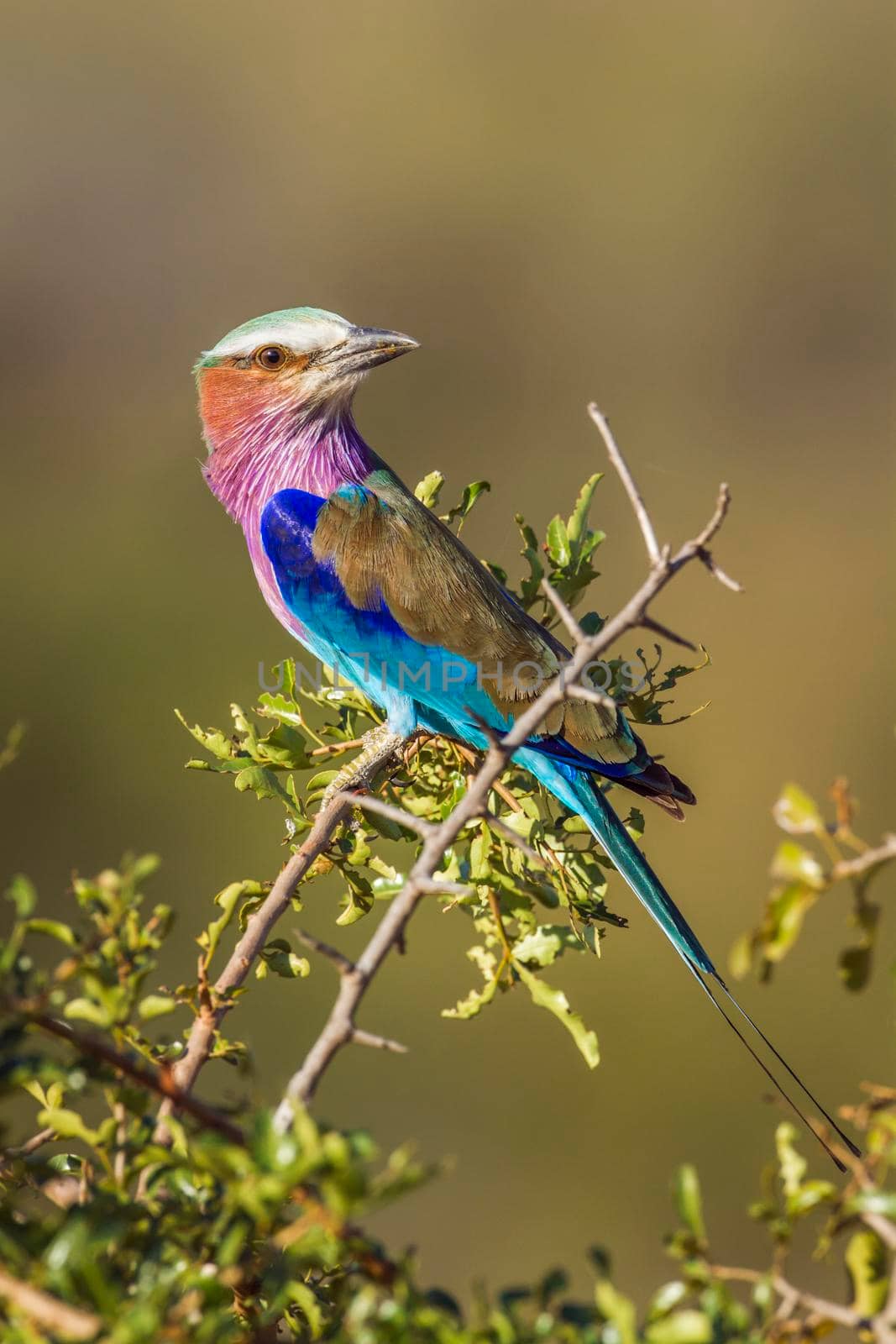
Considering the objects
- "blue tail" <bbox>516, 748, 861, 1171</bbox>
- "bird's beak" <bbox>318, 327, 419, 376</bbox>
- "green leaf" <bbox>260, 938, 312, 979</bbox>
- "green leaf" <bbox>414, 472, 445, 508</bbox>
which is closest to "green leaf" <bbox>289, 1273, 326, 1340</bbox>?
"green leaf" <bbox>260, 938, 312, 979</bbox>

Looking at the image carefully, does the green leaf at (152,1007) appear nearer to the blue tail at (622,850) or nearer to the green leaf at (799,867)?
the green leaf at (799,867)

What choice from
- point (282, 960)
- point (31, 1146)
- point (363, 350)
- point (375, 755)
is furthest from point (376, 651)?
point (31, 1146)

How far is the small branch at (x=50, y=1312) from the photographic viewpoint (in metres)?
0.91

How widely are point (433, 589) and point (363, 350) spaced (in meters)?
0.65

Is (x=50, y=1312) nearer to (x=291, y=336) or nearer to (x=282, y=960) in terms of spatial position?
(x=282, y=960)

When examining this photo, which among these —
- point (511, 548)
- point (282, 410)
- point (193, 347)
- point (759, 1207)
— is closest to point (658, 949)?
point (511, 548)

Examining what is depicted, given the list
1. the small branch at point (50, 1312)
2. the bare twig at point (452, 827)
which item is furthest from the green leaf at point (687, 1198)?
the small branch at point (50, 1312)

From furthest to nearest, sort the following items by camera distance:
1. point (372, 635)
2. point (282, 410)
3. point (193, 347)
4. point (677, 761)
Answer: point (193, 347) < point (677, 761) < point (282, 410) < point (372, 635)

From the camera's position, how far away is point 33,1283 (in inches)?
37.6

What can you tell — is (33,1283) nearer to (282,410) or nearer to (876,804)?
(282,410)

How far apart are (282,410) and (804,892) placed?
250 cm

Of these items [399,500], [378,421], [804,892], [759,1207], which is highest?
[378,421]

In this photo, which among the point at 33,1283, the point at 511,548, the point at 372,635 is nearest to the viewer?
the point at 33,1283

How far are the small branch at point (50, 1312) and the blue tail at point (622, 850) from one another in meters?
1.64
